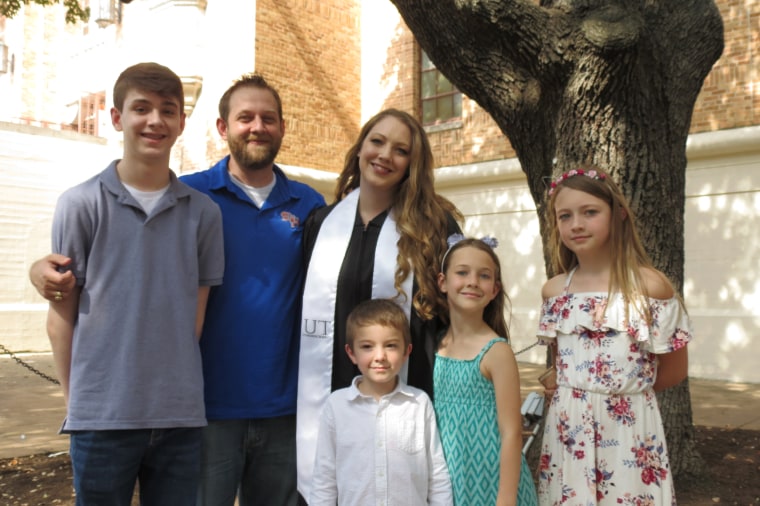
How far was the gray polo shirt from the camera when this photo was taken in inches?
89.9

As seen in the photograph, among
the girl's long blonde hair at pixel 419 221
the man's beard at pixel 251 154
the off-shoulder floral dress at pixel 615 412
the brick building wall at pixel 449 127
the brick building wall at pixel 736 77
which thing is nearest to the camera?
the off-shoulder floral dress at pixel 615 412

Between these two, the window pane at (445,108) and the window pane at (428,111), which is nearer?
the window pane at (445,108)

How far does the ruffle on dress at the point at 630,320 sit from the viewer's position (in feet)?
8.50

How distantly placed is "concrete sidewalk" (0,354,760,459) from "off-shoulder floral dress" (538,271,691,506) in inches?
195

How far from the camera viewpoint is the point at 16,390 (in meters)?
9.76

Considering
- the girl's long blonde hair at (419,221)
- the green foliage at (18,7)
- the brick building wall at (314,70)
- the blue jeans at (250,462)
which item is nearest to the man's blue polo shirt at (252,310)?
the blue jeans at (250,462)

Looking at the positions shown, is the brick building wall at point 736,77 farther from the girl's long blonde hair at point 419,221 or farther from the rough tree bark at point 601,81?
the girl's long blonde hair at point 419,221

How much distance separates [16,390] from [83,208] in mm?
8741

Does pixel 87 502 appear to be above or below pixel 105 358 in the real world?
below

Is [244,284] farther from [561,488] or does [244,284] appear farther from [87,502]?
[561,488]

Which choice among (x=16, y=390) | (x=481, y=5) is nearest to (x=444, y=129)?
(x=16, y=390)

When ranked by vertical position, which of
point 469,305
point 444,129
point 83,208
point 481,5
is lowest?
point 469,305

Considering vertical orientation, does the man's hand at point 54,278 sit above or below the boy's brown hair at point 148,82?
below

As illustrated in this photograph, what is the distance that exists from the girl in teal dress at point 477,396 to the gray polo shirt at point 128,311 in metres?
0.91
